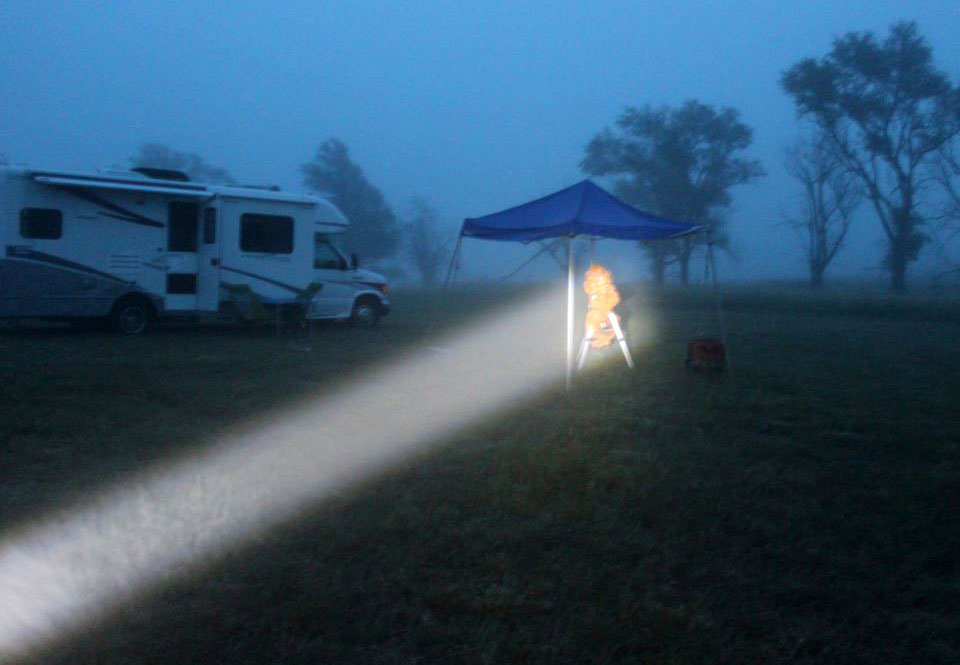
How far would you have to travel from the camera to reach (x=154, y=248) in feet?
44.7

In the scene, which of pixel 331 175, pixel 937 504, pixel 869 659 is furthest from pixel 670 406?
pixel 331 175

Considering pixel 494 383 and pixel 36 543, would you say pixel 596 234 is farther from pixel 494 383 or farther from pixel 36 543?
pixel 36 543

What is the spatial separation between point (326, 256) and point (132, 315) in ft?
11.8

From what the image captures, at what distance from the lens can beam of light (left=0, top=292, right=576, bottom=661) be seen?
13.2ft

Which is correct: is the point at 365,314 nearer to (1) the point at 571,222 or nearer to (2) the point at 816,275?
(1) the point at 571,222

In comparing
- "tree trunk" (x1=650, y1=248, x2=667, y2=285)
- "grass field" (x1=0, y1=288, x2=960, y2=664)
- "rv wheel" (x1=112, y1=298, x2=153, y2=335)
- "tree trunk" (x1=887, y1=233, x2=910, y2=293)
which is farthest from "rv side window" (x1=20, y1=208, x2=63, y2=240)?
"tree trunk" (x1=887, y1=233, x2=910, y2=293)

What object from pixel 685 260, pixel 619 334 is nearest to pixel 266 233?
pixel 619 334

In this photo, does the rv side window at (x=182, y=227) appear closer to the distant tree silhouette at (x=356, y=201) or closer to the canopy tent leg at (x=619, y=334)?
the canopy tent leg at (x=619, y=334)

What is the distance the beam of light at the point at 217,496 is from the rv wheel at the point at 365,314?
6.77m

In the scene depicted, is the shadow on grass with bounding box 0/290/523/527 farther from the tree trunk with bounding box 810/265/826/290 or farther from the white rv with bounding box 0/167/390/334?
the tree trunk with bounding box 810/265/826/290

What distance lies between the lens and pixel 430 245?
41.0 m

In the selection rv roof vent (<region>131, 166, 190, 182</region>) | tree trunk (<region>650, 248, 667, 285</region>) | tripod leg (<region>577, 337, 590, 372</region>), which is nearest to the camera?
tripod leg (<region>577, 337, 590, 372</region>)

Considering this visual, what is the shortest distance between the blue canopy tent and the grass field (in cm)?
158

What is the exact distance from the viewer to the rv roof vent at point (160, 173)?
1394 centimetres
